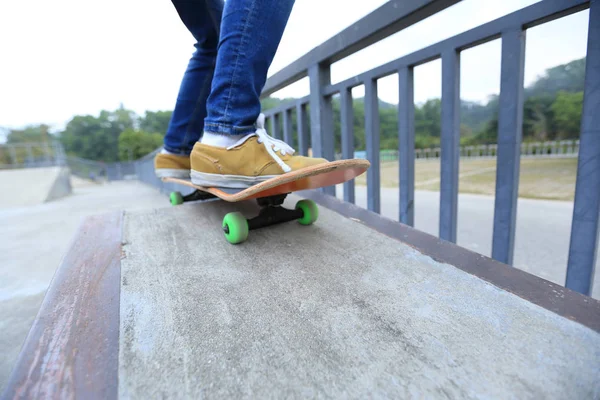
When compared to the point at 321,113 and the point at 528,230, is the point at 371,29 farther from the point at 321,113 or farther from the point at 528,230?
the point at 528,230

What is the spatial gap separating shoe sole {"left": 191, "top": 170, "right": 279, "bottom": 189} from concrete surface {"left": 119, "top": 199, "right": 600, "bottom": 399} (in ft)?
0.84

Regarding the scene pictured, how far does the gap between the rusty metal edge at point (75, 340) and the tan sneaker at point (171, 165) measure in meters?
0.75

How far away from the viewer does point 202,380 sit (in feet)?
1.40

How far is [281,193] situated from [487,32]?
2.85 feet

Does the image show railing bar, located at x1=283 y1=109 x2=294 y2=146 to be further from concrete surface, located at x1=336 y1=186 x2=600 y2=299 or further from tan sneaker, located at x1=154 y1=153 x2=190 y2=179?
concrete surface, located at x1=336 y1=186 x2=600 y2=299

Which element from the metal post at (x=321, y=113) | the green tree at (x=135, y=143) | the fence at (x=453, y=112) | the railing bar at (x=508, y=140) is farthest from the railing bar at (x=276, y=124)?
the green tree at (x=135, y=143)

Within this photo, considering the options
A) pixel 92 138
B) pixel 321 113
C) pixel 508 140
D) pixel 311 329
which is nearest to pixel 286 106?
pixel 321 113

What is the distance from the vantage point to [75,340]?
50 cm

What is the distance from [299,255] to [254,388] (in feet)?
1.49

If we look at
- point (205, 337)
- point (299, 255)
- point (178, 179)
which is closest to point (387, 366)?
point (205, 337)

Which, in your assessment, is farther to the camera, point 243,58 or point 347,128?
point 347,128

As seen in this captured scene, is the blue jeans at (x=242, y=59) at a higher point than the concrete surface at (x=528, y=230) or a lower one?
higher

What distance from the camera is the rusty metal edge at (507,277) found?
54 centimetres

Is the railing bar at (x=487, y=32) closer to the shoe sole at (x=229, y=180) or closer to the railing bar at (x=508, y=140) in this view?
the railing bar at (x=508, y=140)
